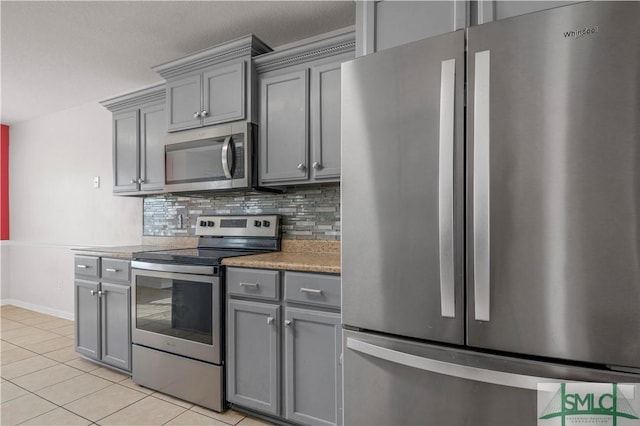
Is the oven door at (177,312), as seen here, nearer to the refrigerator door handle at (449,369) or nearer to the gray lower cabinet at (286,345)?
the gray lower cabinet at (286,345)

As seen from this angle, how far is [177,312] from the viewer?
2.24m

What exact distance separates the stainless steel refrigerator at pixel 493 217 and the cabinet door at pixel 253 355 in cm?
67

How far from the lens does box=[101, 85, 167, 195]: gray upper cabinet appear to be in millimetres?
2936

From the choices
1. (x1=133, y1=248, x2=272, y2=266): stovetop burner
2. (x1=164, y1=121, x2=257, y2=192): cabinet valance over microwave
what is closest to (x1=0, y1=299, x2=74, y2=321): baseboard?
(x1=133, y1=248, x2=272, y2=266): stovetop burner

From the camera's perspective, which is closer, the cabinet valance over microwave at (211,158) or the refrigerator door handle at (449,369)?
the refrigerator door handle at (449,369)

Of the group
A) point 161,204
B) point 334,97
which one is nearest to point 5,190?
point 161,204

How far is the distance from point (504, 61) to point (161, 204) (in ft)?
10.0

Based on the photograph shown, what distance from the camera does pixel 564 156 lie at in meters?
1.03

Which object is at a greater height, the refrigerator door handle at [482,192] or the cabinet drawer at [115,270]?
the refrigerator door handle at [482,192]

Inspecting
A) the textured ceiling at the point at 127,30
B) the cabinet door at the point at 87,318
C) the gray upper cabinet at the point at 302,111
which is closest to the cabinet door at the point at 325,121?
the gray upper cabinet at the point at 302,111

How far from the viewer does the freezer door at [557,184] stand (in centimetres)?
98

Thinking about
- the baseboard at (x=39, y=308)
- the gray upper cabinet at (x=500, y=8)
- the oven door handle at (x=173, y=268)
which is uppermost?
the gray upper cabinet at (x=500, y=8)

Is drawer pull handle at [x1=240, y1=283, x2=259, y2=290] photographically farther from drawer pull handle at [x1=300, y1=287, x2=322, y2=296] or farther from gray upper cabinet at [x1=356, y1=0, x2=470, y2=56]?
gray upper cabinet at [x1=356, y1=0, x2=470, y2=56]

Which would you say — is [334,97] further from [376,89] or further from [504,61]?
[504,61]
